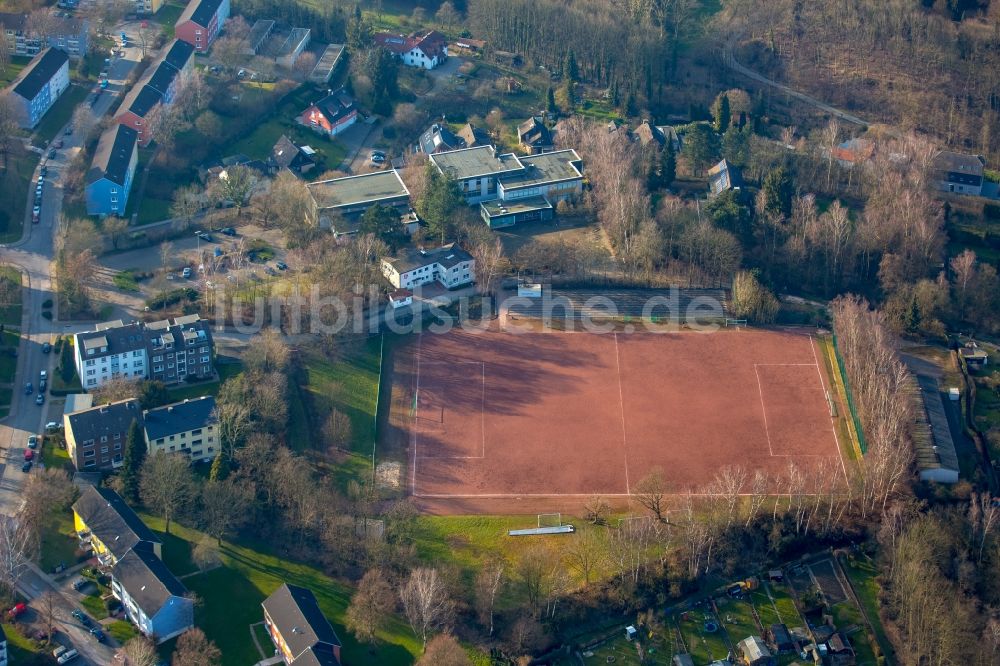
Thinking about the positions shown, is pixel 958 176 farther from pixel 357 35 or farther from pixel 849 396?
pixel 357 35

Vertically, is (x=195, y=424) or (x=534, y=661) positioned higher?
(x=195, y=424)

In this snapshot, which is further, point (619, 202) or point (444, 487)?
point (619, 202)

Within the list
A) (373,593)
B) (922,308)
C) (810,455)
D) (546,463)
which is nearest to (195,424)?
(373,593)

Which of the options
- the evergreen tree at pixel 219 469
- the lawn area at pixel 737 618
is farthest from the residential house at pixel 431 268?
the lawn area at pixel 737 618

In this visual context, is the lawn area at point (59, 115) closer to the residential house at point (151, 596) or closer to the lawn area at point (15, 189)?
the lawn area at point (15, 189)

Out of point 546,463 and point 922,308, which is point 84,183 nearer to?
point 546,463

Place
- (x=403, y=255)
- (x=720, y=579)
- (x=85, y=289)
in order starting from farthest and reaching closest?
(x=403, y=255) → (x=85, y=289) → (x=720, y=579)
